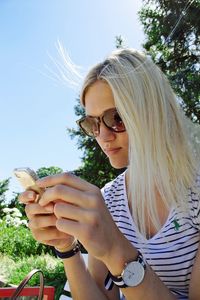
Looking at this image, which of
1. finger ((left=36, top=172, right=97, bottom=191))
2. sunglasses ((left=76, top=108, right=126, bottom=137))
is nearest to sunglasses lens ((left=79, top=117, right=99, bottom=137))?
sunglasses ((left=76, top=108, right=126, bottom=137))

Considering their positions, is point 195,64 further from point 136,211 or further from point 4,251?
point 136,211

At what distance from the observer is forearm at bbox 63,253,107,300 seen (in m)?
1.47

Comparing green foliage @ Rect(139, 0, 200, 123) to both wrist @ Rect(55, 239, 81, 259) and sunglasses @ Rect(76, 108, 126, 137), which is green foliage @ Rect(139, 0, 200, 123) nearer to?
sunglasses @ Rect(76, 108, 126, 137)

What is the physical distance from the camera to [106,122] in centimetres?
180

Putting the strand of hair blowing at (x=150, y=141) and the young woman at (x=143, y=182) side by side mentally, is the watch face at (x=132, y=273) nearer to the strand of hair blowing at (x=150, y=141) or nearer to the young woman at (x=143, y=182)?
the young woman at (x=143, y=182)

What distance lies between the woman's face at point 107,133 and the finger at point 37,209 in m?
0.67

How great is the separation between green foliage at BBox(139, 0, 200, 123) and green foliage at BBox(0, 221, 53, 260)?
4081 millimetres

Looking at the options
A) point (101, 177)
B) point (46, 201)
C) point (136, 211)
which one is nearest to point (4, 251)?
point (101, 177)

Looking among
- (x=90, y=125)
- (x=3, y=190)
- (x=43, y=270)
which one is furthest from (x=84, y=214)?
(x=3, y=190)

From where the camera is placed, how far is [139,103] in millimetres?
1663

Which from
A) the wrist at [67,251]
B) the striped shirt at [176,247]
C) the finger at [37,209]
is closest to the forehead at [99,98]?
the striped shirt at [176,247]

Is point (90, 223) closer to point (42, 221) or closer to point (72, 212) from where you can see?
point (72, 212)

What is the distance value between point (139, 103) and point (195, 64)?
28.1 feet

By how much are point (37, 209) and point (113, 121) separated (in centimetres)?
69
